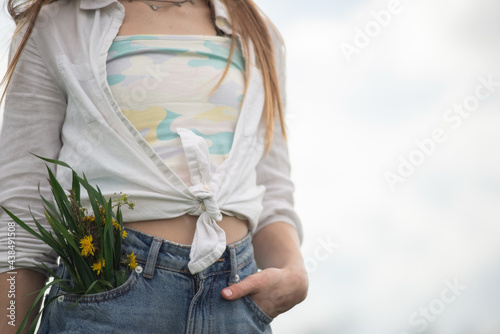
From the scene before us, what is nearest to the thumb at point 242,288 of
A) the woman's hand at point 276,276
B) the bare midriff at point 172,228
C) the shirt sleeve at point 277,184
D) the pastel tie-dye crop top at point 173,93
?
the woman's hand at point 276,276

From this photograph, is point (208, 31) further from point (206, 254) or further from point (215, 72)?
point (206, 254)

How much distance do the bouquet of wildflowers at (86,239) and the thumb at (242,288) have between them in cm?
21

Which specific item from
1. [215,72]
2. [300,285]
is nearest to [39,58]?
[215,72]

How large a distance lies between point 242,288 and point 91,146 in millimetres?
458

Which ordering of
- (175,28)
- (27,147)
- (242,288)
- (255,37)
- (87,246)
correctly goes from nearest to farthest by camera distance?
(87,246)
(242,288)
(27,147)
(175,28)
(255,37)

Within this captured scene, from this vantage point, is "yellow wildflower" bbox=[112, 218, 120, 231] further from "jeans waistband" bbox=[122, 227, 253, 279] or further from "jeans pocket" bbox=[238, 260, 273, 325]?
"jeans pocket" bbox=[238, 260, 273, 325]

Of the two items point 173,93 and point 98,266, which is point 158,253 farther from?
point 173,93

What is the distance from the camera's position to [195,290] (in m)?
1.35

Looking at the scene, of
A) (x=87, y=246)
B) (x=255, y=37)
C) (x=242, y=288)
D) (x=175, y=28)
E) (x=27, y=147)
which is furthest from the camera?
(x=255, y=37)

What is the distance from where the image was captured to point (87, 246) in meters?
1.27

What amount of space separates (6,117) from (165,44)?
410 mm

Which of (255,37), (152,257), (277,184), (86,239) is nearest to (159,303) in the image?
(152,257)

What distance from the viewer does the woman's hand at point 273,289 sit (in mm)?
1384

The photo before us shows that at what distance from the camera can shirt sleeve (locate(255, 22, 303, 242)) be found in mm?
1766
